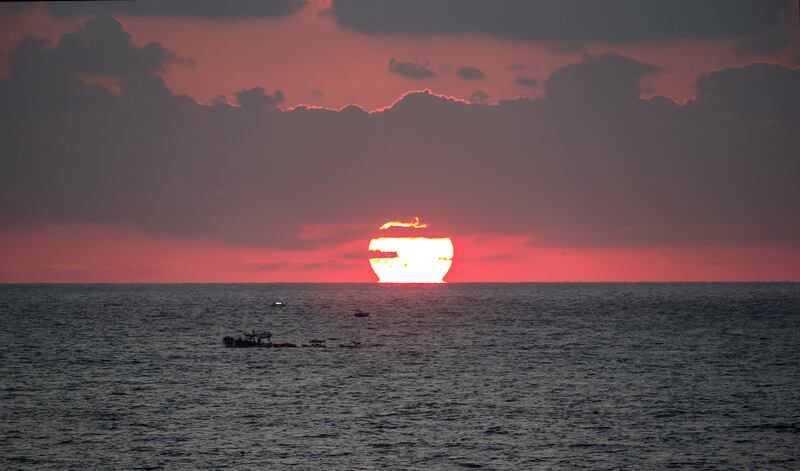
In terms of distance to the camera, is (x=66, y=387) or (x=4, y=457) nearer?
(x=4, y=457)

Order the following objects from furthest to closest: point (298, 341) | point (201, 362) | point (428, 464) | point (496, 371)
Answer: point (298, 341)
point (201, 362)
point (496, 371)
point (428, 464)

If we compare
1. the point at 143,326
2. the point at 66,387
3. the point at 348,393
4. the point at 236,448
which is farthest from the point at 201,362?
the point at 143,326

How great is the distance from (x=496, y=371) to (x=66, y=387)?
4430cm

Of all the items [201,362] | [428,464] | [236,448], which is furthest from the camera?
[201,362]

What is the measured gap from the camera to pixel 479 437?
71.7 metres

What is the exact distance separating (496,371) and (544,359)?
53.2 feet

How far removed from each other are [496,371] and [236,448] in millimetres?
48765

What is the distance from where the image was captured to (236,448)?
221 feet

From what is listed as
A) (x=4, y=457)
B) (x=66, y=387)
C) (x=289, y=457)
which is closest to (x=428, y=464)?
(x=289, y=457)

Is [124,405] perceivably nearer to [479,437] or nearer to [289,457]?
[289,457]

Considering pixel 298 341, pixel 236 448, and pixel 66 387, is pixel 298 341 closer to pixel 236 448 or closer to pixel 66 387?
pixel 66 387

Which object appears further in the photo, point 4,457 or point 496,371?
point 496,371

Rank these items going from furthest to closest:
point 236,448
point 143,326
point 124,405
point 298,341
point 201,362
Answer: point 143,326 → point 298,341 → point 201,362 → point 124,405 → point 236,448

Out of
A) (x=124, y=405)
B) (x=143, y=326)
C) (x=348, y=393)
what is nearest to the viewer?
(x=124, y=405)
